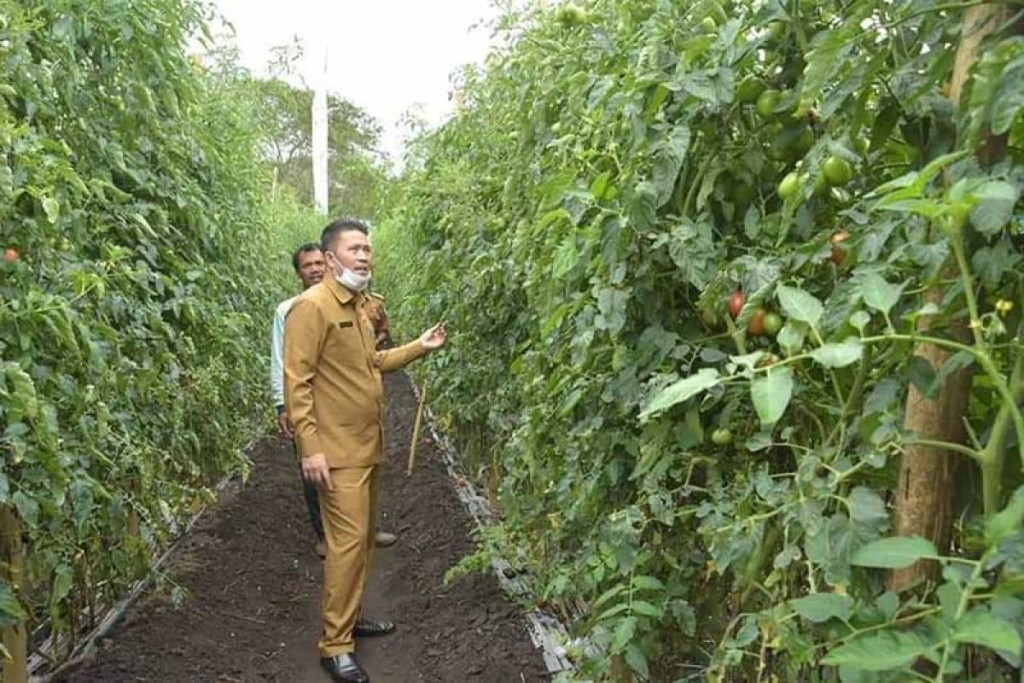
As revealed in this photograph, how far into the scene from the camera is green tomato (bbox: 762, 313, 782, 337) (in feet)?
4.31

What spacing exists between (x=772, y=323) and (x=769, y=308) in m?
0.05

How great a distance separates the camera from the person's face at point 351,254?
3.35 metres

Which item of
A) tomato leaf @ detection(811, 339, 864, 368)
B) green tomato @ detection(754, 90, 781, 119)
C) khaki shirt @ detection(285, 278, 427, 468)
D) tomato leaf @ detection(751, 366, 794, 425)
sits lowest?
khaki shirt @ detection(285, 278, 427, 468)

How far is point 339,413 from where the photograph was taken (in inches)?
131

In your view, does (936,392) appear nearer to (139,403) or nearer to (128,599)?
(139,403)

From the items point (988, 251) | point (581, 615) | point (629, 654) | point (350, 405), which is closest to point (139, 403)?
point (350, 405)

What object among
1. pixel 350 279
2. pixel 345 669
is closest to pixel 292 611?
pixel 345 669

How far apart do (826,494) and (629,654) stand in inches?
29.5

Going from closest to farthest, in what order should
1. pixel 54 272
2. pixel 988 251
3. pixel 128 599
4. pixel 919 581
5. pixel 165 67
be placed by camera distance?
pixel 988 251 → pixel 919 581 → pixel 54 272 → pixel 165 67 → pixel 128 599

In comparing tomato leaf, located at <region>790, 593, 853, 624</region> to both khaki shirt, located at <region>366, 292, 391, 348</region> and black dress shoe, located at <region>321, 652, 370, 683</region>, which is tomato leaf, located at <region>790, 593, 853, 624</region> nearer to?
black dress shoe, located at <region>321, 652, 370, 683</region>

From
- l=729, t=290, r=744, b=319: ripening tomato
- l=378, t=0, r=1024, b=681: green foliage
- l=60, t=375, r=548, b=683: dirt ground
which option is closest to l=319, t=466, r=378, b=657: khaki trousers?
l=60, t=375, r=548, b=683: dirt ground

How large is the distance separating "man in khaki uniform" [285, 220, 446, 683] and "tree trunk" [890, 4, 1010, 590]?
2.43 meters

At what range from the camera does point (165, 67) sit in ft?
10.5

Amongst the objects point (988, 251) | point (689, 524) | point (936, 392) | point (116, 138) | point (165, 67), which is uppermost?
point (165, 67)
